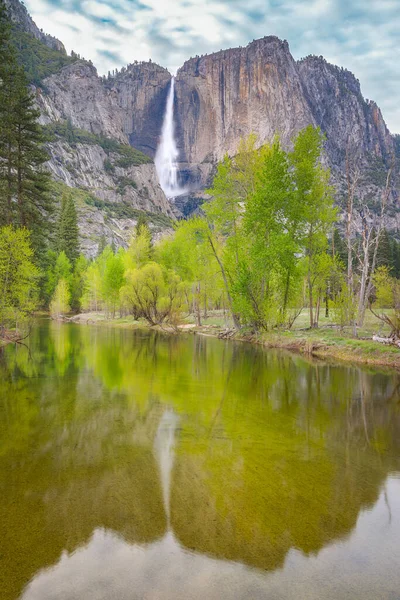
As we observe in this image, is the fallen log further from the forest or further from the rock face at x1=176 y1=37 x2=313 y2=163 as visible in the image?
the rock face at x1=176 y1=37 x2=313 y2=163

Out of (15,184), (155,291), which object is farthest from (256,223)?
(15,184)

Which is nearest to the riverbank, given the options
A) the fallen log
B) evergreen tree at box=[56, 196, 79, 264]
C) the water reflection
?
the fallen log

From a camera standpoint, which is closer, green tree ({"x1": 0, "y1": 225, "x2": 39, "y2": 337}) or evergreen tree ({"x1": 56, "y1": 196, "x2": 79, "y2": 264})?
green tree ({"x1": 0, "y1": 225, "x2": 39, "y2": 337})

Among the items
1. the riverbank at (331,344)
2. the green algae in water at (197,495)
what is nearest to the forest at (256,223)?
the riverbank at (331,344)

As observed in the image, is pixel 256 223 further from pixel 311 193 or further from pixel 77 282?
pixel 77 282

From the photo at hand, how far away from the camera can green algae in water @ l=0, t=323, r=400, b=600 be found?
395 cm

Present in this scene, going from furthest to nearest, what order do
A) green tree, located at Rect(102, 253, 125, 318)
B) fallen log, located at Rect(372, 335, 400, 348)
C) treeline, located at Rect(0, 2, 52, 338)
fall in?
green tree, located at Rect(102, 253, 125, 318) < treeline, located at Rect(0, 2, 52, 338) < fallen log, located at Rect(372, 335, 400, 348)

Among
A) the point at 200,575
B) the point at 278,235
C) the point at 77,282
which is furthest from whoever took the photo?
the point at 77,282

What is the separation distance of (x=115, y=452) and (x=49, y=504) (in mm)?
2123

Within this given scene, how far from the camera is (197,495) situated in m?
5.67

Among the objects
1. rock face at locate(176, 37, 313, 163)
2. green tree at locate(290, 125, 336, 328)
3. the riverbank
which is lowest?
the riverbank

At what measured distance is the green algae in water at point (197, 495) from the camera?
12.9ft

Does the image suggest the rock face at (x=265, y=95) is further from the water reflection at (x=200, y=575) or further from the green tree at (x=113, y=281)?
the water reflection at (x=200, y=575)

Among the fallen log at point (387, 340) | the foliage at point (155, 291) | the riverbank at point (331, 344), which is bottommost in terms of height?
the riverbank at point (331, 344)
